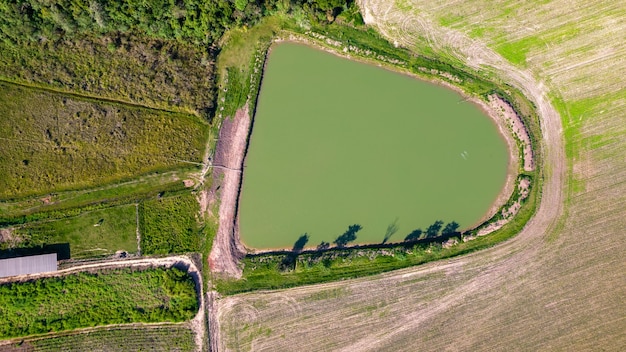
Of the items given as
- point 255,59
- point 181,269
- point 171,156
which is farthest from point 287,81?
point 181,269

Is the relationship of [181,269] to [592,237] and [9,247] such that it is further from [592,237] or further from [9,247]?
[592,237]

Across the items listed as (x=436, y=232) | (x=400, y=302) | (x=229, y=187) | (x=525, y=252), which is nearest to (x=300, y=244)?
(x=229, y=187)

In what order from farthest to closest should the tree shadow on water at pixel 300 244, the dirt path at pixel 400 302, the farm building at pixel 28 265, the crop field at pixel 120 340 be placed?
the tree shadow on water at pixel 300 244, the dirt path at pixel 400 302, the crop field at pixel 120 340, the farm building at pixel 28 265

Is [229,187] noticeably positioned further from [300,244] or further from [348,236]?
[348,236]

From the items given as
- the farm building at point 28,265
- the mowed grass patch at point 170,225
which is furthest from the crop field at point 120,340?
the mowed grass patch at point 170,225

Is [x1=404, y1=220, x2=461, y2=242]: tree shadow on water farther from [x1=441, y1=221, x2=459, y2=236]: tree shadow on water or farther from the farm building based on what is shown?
the farm building

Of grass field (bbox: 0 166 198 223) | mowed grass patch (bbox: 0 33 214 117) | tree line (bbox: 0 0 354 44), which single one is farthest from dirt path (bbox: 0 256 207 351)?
→ tree line (bbox: 0 0 354 44)

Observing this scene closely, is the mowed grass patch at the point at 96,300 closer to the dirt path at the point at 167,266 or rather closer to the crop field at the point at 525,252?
the dirt path at the point at 167,266
